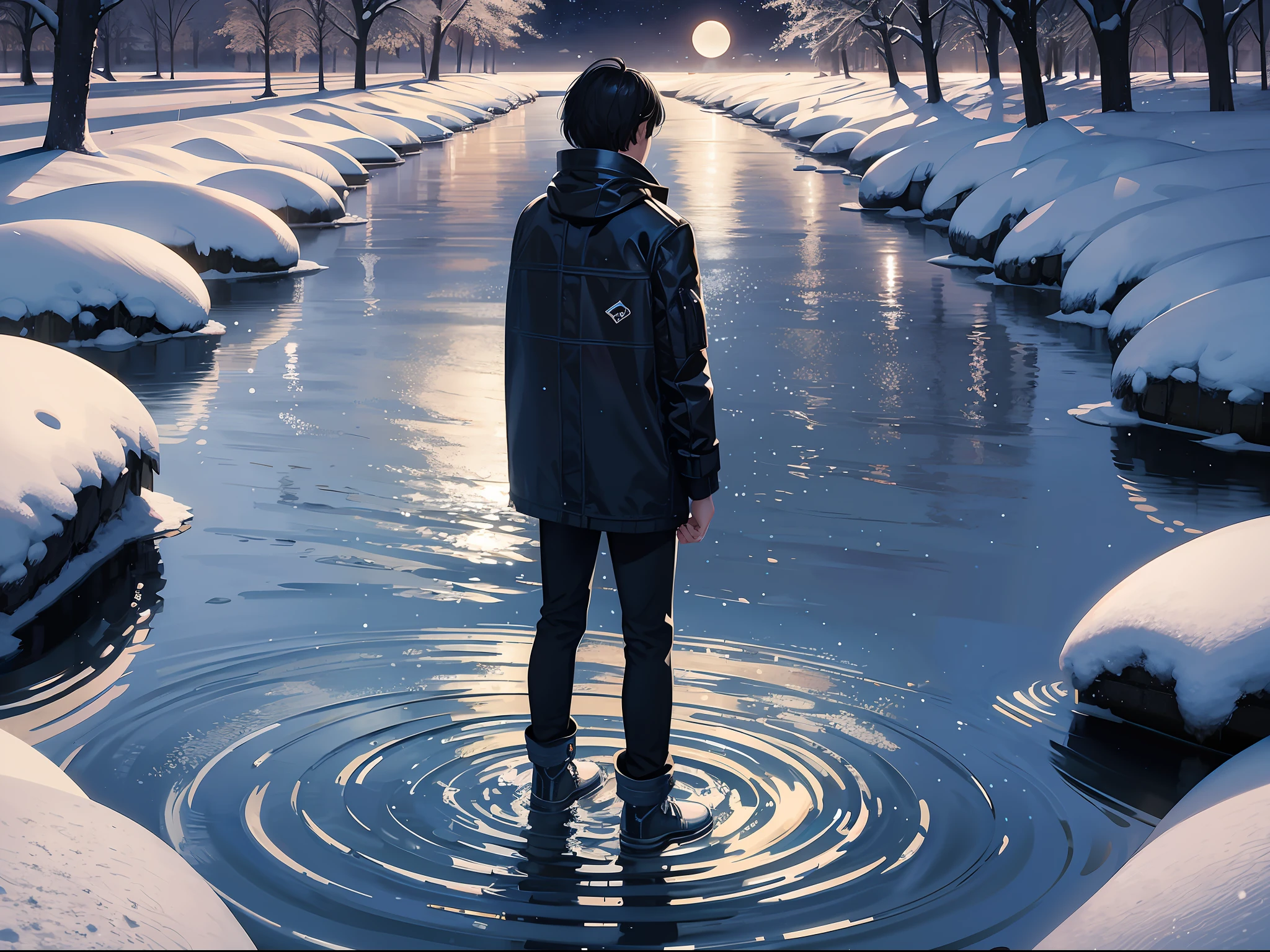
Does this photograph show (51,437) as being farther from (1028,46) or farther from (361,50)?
(361,50)

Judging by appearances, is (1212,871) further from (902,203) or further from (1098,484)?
(902,203)

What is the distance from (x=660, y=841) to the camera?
3.30 metres

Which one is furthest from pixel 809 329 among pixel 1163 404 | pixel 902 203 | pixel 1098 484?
pixel 902 203

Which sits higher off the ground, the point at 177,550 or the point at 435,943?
the point at 177,550

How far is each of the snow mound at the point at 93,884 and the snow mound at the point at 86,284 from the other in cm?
822

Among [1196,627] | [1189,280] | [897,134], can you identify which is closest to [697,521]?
[1196,627]

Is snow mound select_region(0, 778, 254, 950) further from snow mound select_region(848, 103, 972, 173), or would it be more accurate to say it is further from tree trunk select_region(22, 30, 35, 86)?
tree trunk select_region(22, 30, 35, 86)

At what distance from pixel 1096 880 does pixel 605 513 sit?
1432 mm

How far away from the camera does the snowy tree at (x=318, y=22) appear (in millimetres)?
51062

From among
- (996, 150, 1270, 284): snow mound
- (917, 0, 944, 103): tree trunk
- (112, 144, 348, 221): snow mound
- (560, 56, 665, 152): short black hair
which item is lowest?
(560, 56, 665, 152): short black hair

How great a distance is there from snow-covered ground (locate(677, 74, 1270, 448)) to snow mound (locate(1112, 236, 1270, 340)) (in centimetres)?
1

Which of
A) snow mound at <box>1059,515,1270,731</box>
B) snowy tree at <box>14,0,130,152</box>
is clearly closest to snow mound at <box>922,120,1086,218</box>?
snowy tree at <box>14,0,130,152</box>

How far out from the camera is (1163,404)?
8180 millimetres

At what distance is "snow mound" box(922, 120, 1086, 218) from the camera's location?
1845 cm
